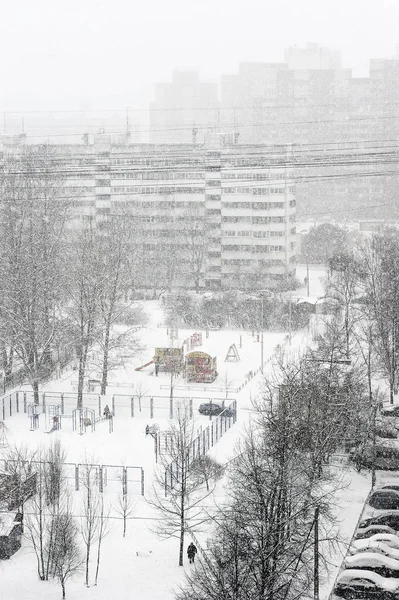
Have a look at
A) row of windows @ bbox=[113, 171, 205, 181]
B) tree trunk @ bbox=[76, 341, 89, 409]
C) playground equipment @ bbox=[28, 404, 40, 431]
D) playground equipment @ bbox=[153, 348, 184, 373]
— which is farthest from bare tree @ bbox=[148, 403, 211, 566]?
row of windows @ bbox=[113, 171, 205, 181]

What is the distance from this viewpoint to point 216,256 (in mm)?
45594

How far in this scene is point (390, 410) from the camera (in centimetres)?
2178

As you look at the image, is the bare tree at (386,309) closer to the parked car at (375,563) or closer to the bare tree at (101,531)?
the parked car at (375,563)

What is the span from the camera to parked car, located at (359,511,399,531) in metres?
15.2

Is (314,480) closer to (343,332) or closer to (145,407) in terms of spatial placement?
(145,407)

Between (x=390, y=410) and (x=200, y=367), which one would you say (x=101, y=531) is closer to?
(x=390, y=410)

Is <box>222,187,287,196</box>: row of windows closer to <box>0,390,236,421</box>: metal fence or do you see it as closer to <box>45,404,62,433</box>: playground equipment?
<box>0,390,236,421</box>: metal fence

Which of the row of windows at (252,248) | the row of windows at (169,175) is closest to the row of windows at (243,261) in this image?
the row of windows at (252,248)

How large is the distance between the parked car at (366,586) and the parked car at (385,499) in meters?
3.12

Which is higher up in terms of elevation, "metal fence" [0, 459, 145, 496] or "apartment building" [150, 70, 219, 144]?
"apartment building" [150, 70, 219, 144]

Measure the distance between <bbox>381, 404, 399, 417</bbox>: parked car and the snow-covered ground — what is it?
326 centimetres

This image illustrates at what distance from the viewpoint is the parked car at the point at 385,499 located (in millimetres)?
16156

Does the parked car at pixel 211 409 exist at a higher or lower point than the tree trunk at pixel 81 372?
lower

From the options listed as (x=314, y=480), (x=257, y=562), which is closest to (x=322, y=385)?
(x=314, y=480)
